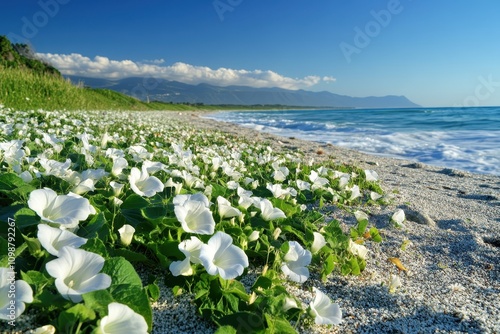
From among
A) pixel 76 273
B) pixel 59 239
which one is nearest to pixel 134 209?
pixel 59 239

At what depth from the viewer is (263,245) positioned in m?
2.26

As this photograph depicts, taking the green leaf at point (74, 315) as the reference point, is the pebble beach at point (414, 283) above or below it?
below

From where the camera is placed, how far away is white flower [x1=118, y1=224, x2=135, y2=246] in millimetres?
1807

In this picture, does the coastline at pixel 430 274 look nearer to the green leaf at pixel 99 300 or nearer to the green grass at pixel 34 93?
the green leaf at pixel 99 300

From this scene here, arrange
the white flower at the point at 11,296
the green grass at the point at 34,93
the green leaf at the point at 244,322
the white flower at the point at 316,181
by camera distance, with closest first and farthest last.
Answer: the white flower at the point at 11,296
the green leaf at the point at 244,322
the white flower at the point at 316,181
the green grass at the point at 34,93

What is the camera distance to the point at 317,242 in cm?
228

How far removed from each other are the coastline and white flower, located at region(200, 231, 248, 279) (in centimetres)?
53

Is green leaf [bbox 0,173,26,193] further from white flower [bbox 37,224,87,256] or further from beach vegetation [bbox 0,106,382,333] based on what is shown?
white flower [bbox 37,224,87,256]

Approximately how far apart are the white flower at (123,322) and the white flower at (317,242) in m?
1.34

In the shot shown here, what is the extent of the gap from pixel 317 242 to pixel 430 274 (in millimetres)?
924

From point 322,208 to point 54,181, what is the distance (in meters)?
2.52

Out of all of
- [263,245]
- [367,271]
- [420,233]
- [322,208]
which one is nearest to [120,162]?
[263,245]

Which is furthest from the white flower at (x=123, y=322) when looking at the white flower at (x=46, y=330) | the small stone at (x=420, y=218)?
the small stone at (x=420, y=218)

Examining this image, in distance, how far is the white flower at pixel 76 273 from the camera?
1.17 meters
